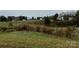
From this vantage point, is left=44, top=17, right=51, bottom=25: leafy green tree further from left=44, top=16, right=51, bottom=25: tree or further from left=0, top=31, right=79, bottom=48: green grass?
left=0, top=31, right=79, bottom=48: green grass

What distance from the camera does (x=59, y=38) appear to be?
203cm

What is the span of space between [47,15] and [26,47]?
1.35 feet

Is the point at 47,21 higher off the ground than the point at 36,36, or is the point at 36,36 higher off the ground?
the point at 47,21

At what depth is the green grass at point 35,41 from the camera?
2018 millimetres

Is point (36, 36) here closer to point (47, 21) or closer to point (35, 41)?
point (35, 41)

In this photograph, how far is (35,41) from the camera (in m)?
2.02

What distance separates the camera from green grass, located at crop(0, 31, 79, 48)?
2018 mm

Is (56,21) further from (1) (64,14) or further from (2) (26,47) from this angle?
(2) (26,47)

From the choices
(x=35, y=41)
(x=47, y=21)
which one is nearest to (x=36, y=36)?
(x=35, y=41)

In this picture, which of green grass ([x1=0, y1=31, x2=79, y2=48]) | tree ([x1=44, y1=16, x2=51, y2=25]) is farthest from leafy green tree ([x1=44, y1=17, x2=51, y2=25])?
green grass ([x1=0, y1=31, x2=79, y2=48])

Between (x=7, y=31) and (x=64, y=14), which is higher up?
(x=64, y=14)
